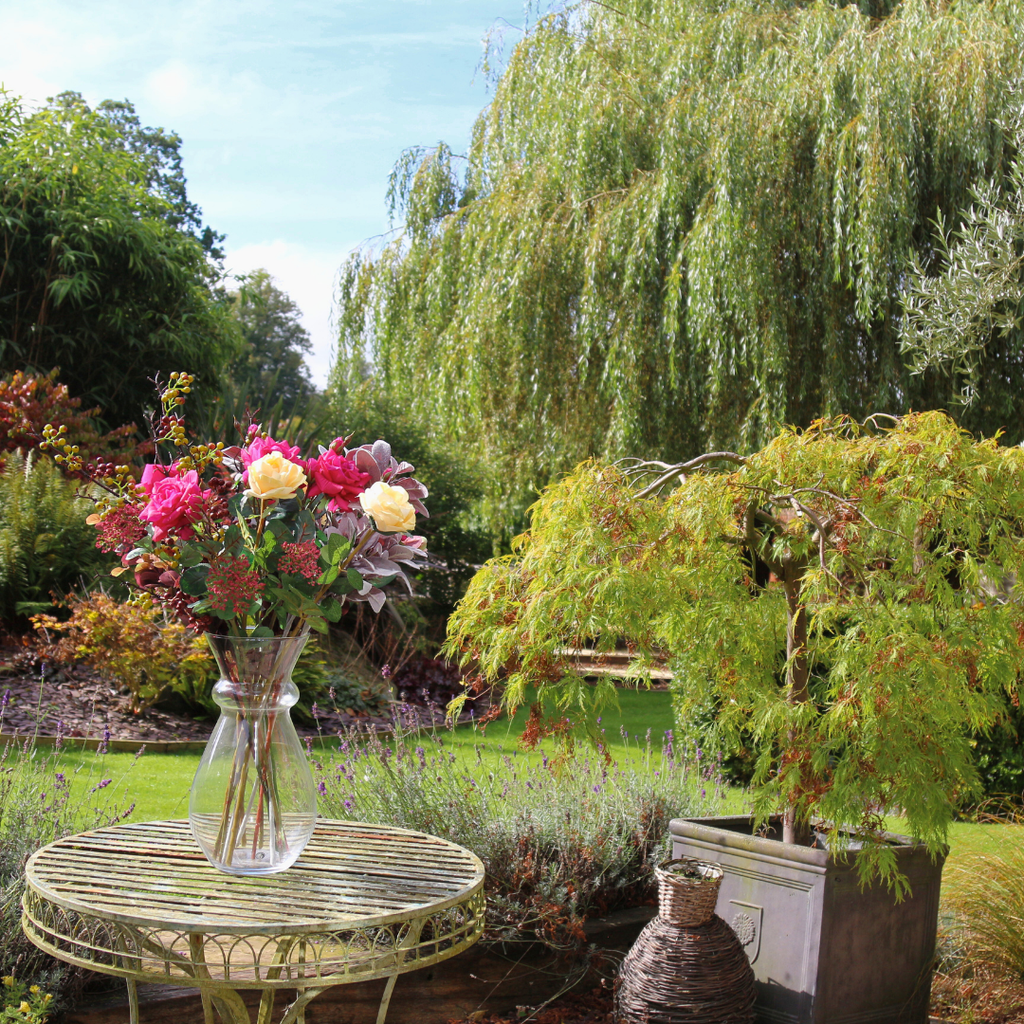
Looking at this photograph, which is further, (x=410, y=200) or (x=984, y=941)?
(x=410, y=200)

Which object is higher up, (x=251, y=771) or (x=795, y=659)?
(x=795, y=659)

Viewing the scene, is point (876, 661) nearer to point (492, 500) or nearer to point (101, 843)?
point (101, 843)

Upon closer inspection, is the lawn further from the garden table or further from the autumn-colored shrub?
the autumn-colored shrub

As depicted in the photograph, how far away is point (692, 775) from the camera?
447cm

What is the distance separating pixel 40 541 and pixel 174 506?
6.10 metres

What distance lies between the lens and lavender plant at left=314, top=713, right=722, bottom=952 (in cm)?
323

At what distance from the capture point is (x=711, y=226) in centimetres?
750

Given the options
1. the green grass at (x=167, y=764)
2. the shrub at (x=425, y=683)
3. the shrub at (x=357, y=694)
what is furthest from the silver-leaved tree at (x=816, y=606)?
the shrub at (x=425, y=683)

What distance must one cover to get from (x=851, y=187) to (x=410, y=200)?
4.75 metres

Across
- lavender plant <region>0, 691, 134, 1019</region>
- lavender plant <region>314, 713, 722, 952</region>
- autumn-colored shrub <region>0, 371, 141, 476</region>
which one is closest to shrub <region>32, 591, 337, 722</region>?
autumn-colored shrub <region>0, 371, 141, 476</region>

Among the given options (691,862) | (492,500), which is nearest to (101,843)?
(691,862)

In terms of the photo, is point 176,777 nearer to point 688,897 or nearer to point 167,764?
point 167,764

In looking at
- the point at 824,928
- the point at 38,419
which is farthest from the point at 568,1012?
the point at 38,419

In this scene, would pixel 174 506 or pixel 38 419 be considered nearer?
pixel 174 506
